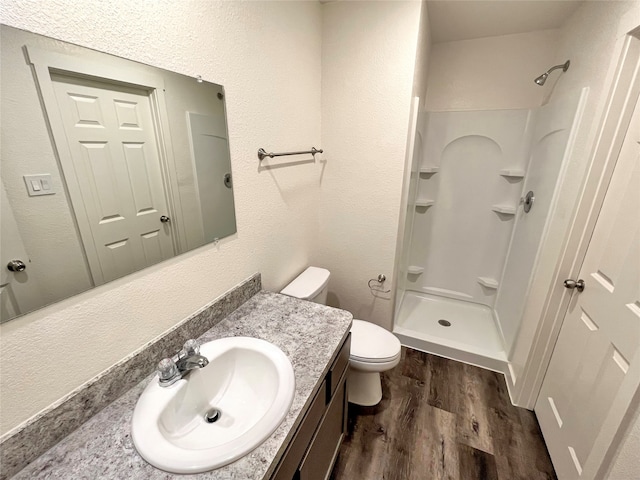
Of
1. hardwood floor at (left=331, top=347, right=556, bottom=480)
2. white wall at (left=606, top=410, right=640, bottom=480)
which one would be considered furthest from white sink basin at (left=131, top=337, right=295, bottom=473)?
white wall at (left=606, top=410, right=640, bottom=480)

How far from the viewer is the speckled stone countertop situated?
59cm

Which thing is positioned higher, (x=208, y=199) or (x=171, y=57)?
(x=171, y=57)

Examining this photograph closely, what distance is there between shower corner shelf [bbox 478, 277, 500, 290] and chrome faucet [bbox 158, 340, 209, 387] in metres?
2.54

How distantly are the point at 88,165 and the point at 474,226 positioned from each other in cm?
268

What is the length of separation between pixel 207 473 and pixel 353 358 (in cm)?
97

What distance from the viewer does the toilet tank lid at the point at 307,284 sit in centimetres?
154

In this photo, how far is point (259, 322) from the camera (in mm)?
1119

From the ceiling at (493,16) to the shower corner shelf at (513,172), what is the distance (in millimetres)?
955

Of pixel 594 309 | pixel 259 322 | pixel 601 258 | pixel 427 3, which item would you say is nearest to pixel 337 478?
pixel 259 322

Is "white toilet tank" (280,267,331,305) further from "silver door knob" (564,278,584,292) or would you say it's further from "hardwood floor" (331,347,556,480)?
"silver door knob" (564,278,584,292)

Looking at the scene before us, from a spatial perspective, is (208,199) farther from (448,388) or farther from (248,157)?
(448,388)

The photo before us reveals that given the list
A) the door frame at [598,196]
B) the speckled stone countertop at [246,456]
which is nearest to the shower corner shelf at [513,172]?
the door frame at [598,196]

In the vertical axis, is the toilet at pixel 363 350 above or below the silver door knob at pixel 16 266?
below

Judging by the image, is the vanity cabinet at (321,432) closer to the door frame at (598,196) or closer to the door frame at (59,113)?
the door frame at (59,113)
